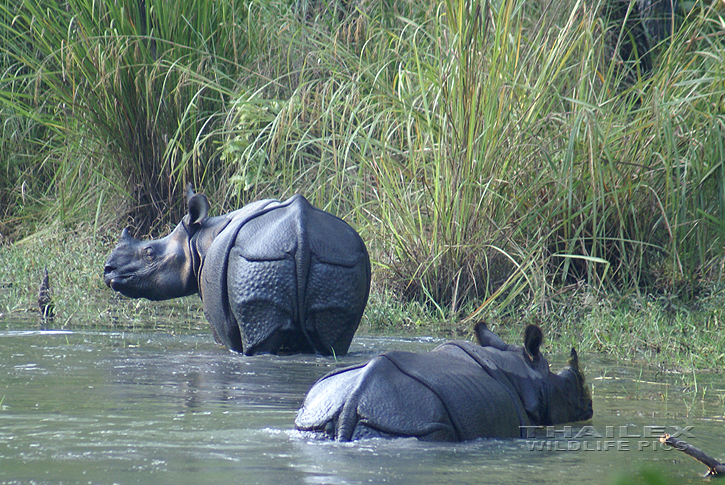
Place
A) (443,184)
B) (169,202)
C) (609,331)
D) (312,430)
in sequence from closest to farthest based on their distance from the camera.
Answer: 1. (312,430)
2. (609,331)
3. (443,184)
4. (169,202)

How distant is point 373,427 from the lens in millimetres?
3197

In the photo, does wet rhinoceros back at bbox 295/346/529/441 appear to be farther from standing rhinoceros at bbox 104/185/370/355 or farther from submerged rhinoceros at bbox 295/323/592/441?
standing rhinoceros at bbox 104/185/370/355

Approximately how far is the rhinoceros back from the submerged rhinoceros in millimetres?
1548

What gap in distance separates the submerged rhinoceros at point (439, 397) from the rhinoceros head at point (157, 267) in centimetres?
265

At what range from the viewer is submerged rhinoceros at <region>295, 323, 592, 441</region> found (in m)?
3.22

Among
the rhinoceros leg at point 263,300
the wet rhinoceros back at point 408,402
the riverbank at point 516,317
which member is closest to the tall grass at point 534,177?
the riverbank at point 516,317

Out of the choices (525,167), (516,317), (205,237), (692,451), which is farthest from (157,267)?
(692,451)

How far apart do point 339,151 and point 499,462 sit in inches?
189

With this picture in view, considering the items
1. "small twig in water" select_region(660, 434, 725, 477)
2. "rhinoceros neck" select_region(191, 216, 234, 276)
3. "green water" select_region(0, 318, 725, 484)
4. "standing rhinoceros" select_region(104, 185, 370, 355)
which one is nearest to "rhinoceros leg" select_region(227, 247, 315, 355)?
"standing rhinoceros" select_region(104, 185, 370, 355)

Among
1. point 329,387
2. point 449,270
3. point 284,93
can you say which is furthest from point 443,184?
point 329,387

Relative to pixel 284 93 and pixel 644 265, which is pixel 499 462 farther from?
pixel 284 93

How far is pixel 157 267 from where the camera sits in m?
6.11

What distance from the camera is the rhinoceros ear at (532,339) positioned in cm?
376

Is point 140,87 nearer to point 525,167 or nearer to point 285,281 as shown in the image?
point 525,167
